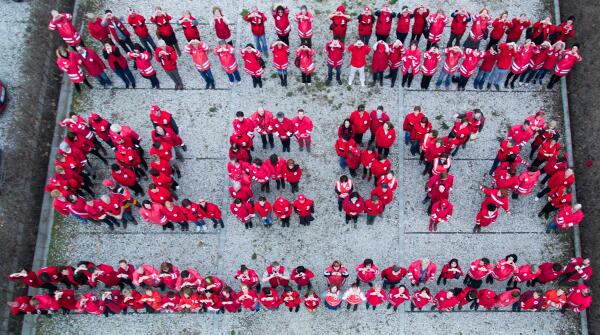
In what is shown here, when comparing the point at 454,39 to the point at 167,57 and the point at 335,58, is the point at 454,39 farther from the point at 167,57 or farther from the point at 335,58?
the point at 167,57

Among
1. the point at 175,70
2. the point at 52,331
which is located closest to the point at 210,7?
the point at 175,70

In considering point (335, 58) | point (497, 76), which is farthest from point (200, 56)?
point (497, 76)

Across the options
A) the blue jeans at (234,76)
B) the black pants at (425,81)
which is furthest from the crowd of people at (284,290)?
the blue jeans at (234,76)

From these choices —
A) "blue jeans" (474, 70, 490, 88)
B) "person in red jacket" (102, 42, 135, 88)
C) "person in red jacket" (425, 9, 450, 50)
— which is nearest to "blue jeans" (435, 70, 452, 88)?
"blue jeans" (474, 70, 490, 88)

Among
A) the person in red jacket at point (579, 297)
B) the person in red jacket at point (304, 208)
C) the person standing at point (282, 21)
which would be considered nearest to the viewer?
the person in red jacket at point (579, 297)

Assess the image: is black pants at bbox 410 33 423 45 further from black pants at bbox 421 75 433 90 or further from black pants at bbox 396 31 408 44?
black pants at bbox 421 75 433 90

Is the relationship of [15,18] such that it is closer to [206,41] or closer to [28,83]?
[28,83]

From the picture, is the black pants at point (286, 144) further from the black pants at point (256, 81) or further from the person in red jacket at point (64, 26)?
the person in red jacket at point (64, 26)
